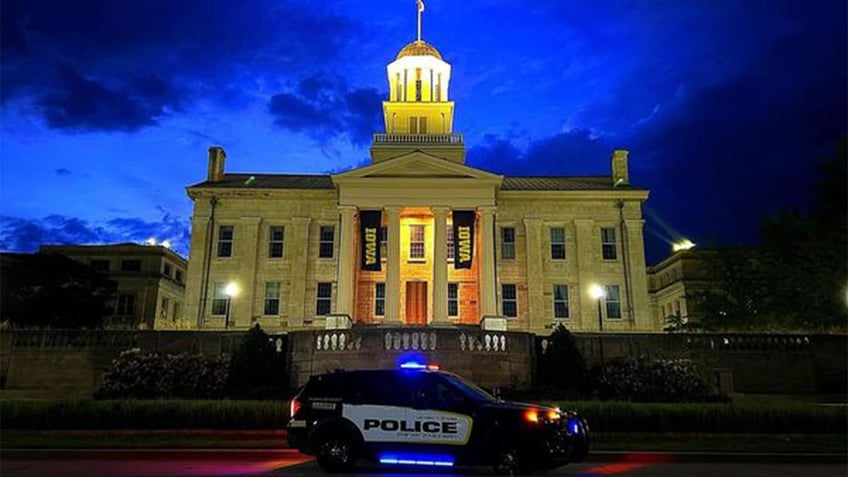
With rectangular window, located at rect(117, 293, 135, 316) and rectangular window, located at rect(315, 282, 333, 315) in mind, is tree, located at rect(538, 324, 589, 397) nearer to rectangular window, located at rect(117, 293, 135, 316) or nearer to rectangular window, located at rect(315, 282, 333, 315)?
rectangular window, located at rect(315, 282, 333, 315)

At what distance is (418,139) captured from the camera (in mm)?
46875

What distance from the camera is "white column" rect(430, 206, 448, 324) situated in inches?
1427

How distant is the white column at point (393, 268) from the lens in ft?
120

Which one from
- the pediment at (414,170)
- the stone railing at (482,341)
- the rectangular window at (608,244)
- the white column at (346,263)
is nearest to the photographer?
the stone railing at (482,341)

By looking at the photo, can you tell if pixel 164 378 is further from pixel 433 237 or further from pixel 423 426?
pixel 433 237

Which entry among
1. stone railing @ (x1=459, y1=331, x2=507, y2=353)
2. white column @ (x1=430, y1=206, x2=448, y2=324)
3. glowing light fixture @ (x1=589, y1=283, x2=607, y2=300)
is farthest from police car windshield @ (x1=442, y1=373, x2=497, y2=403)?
glowing light fixture @ (x1=589, y1=283, x2=607, y2=300)

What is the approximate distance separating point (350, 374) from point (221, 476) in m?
2.85

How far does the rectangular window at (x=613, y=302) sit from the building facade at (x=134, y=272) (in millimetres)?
42269

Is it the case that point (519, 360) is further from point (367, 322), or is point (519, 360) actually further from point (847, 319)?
point (367, 322)

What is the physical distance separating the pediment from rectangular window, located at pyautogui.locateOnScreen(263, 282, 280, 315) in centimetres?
893

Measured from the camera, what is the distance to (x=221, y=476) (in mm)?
11031

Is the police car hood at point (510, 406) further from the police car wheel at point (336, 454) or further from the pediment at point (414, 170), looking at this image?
the pediment at point (414, 170)

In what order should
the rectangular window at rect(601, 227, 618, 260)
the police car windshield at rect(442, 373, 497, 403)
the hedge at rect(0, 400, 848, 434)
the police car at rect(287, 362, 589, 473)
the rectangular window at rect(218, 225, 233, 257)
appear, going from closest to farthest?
1. the police car at rect(287, 362, 589, 473)
2. the police car windshield at rect(442, 373, 497, 403)
3. the hedge at rect(0, 400, 848, 434)
4. the rectangular window at rect(218, 225, 233, 257)
5. the rectangular window at rect(601, 227, 618, 260)

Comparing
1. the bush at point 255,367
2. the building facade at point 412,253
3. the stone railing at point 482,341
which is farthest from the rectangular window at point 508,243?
the bush at point 255,367
